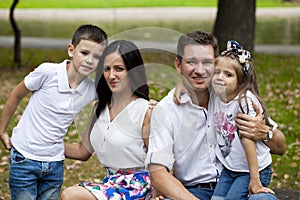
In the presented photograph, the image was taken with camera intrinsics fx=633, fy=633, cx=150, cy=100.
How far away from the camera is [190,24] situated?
2228 centimetres

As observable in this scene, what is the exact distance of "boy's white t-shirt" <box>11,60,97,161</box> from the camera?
4105 millimetres

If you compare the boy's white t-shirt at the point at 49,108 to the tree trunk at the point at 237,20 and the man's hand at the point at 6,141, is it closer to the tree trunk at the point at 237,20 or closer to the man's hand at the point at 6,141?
the man's hand at the point at 6,141

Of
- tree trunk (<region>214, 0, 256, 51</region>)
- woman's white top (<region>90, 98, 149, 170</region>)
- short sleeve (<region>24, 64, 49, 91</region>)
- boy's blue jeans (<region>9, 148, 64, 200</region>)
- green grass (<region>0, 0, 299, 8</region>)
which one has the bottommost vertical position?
green grass (<region>0, 0, 299, 8</region>)

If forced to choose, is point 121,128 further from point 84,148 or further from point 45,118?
point 45,118

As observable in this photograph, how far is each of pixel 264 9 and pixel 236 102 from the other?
28.1 meters

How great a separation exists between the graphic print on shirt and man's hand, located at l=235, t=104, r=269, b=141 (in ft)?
0.13

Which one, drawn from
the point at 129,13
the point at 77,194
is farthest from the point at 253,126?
the point at 129,13

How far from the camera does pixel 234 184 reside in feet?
12.0

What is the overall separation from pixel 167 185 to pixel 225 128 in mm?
472

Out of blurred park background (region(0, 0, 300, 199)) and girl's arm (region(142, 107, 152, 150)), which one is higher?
girl's arm (region(142, 107, 152, 150))

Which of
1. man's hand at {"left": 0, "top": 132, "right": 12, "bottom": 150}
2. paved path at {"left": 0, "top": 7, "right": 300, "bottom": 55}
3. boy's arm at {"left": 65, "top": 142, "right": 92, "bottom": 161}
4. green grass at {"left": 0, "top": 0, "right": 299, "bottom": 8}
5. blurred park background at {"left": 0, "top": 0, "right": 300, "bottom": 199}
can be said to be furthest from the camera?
green grass at {"left": 0, "top": 0, "right": 299, "bottom": 8}

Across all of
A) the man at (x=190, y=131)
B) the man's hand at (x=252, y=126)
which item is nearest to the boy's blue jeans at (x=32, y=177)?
the man at (x=190, y=131)

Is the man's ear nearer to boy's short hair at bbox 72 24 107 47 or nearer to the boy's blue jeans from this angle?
boy's short hair at bbox 72 24 107 47

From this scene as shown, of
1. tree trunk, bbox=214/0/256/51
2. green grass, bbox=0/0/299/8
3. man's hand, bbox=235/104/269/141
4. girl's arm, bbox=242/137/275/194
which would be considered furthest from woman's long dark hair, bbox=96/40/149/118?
green grass, bbox=0/0/299/8
